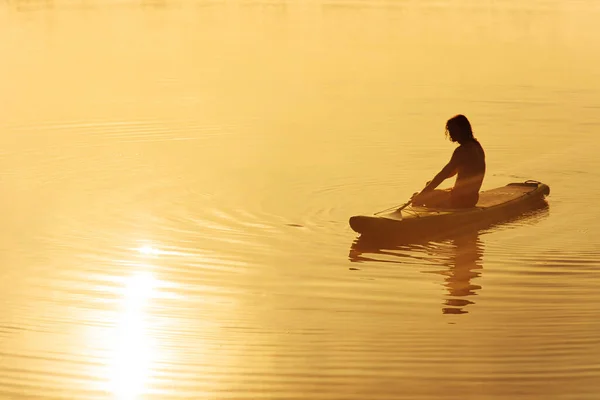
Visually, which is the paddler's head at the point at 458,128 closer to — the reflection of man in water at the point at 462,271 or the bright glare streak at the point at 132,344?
the reflection of man in water at the point at 462,271

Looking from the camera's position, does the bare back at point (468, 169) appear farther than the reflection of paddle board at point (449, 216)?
Yes

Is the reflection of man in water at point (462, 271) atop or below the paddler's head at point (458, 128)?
below

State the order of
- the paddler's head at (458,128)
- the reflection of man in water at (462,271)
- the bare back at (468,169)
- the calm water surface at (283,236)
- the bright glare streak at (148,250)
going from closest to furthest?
1. the calm water surface at (283,236)
2. the reflection of man in water at (462,271)
3. the bright glare streak at (148,250)
4. the paddler's head at (458,128)
5. the bare back at (468,169)

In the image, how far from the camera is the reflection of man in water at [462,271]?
7836 millimetres

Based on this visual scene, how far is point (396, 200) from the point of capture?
1116cm

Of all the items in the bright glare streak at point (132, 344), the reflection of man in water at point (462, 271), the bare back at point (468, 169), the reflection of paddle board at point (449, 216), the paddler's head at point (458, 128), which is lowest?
the bright glare streak at point (132, 344)

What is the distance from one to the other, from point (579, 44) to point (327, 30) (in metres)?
7.36

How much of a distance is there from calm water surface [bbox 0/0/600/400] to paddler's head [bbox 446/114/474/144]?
3.13 feet

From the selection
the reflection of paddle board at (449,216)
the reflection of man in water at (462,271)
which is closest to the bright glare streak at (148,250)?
the reflection of paddle board at (449,216)

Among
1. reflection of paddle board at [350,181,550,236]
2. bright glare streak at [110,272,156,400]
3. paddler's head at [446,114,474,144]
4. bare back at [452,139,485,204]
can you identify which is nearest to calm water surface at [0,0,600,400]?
bright glare streak at [110,272,156,400]

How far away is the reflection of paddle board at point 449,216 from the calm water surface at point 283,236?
184 mm

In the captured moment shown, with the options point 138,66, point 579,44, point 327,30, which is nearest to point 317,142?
point 138,66

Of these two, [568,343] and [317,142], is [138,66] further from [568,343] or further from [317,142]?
[568,343]

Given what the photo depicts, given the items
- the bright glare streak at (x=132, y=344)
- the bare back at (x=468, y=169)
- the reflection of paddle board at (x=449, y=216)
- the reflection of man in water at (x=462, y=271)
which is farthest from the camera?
the bare back at (x=468, y=169)
